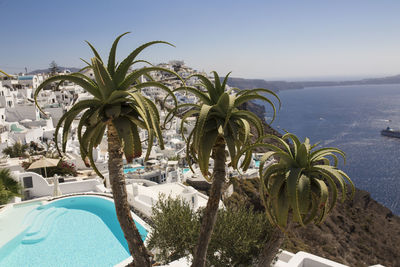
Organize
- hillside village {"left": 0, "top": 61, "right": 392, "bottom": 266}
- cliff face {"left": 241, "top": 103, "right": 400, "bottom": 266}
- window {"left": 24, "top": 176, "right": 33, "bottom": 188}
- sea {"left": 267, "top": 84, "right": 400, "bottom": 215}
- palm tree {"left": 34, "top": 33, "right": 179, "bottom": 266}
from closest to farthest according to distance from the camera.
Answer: palm tree {"left": 34, "top": 33, "right": 179, "bottom": 266} → hillside village {"left": 0, "top": 61, "right": 392, "bottom": 266} → window {"left": 24, "top": 176, "right": 33, "bottom": 188} → cliff face {"left": 241, "top": 103, "right": 400, "bottom": 266} → sea {"left": 267, "top": 84, "right": 400, "bottom": 215}

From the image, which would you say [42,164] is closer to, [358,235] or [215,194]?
[215,194]

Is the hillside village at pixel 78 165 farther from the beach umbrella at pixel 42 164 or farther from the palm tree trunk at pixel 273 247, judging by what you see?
the palm tree trunk at pixel 273 247

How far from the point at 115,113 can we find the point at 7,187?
15771mm

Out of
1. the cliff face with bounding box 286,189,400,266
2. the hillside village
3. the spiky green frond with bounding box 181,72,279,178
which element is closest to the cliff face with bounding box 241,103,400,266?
the cliff face with bounding box 286,189,400,266

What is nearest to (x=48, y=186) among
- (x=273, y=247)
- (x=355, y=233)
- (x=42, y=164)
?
(x=42, y=164)

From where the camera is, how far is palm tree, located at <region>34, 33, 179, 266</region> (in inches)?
193

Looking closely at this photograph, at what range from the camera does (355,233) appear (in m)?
48.8

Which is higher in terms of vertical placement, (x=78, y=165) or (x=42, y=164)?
(x=42, y=164)

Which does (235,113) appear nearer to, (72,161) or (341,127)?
(72,161)

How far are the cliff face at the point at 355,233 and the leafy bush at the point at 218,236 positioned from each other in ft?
89.9

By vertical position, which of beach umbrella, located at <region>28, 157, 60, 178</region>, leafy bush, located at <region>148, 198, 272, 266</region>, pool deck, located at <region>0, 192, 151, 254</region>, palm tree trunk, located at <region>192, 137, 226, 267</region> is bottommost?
pool deck, located at <region>0, 192, 151, 254</region>

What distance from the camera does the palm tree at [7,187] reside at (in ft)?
53.2

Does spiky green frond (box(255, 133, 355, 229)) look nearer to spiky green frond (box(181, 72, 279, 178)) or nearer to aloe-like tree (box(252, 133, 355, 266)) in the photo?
aloe-like tree (box(252, 133, 355, 266))

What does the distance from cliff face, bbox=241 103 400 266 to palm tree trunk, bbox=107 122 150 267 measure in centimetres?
3107
